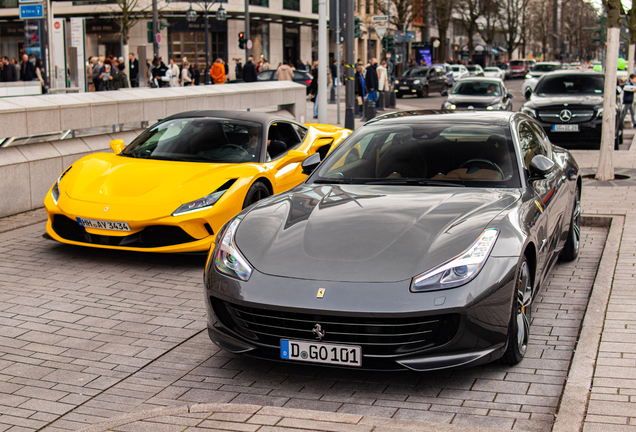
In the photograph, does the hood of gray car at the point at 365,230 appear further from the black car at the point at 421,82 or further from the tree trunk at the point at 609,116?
the black car at the point at 421,82

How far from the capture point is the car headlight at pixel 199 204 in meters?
6.75

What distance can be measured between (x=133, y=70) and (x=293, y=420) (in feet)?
94.1

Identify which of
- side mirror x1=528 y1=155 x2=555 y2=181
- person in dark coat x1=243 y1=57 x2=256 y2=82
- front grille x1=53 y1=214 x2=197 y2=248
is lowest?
front grille x1=53 y1=214 x2=197 y2=248

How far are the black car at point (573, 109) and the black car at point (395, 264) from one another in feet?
36.9

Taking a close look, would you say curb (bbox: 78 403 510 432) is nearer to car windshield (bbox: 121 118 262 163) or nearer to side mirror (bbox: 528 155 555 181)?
side mirror (bbox: 528 155 555 181)

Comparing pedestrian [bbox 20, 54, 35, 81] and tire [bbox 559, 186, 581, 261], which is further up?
pedestrian [bbox 20, 54, 35, 81]

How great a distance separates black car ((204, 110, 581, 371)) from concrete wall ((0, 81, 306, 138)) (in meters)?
5.70

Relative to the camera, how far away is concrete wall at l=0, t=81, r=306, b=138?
9617 mm

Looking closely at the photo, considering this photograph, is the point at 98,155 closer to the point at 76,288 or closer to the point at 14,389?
the point at 76,288

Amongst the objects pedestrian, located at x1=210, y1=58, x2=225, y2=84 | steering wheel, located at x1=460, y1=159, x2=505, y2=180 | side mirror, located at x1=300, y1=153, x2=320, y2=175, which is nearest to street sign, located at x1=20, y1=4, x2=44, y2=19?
pedestrian, located at x1=210, y1=58, x2=225, y2=84

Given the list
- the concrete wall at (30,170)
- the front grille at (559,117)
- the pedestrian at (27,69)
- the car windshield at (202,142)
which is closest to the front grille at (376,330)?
the car windshield at (202,142)

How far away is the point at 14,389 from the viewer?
4203 mm

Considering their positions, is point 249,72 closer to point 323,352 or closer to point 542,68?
point 323,352

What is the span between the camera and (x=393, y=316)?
149 inches
